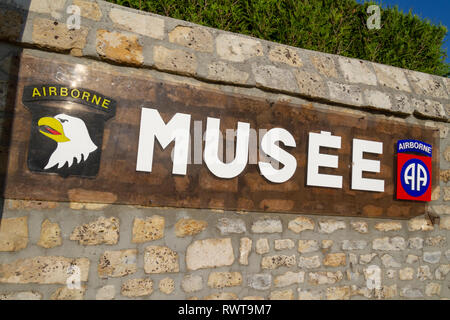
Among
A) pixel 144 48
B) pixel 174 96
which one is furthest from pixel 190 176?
pixel 144 48

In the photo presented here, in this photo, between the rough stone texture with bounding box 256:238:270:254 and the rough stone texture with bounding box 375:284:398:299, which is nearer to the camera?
the rough stone texture with bounding box 256:238:270:254

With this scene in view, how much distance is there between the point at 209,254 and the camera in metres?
2.64

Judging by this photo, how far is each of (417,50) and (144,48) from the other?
139 inches

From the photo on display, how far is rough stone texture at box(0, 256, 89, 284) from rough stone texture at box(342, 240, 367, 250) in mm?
2211

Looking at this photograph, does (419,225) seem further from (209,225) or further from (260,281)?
(209,225)

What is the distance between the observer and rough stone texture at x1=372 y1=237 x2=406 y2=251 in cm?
322

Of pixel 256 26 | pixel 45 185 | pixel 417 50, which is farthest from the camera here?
pixel 417 50

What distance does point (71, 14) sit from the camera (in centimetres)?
243

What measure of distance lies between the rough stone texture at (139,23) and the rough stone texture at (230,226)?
5.10ft

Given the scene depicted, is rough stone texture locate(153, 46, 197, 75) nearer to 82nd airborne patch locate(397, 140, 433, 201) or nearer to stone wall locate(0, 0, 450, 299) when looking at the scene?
stone wall locate(0, 0, 450, 299)

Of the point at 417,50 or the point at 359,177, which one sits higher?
the point at 417,50

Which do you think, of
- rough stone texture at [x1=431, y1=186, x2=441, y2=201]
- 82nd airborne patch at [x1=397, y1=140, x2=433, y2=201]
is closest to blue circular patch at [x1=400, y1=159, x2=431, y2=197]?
82nd airborne patch at [x1=397, y1=140, x2=433, y2=201]

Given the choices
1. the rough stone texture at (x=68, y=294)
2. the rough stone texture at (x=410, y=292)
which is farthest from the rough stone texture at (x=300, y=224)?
the rough stone texture at (x=68, y=294)
